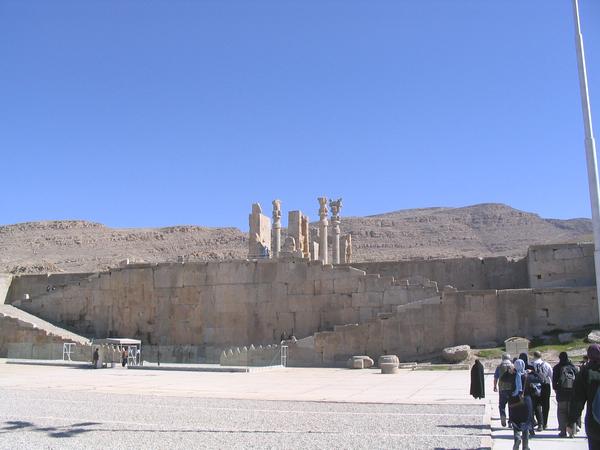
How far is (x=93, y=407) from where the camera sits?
13109 millimetres

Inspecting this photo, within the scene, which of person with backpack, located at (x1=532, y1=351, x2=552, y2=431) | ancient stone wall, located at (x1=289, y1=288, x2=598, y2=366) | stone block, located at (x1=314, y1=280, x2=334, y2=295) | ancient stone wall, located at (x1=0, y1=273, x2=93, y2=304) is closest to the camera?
person with backpack, located at (x1=532, y1=351, x2=552, y2=431)

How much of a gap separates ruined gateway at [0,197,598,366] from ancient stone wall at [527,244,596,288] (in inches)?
1.5

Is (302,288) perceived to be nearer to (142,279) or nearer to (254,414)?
(142,279)

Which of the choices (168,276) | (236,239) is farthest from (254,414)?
(236,239)

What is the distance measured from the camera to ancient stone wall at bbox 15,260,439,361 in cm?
2838

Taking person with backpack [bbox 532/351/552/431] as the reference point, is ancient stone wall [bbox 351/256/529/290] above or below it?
above

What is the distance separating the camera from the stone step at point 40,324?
1191 inches

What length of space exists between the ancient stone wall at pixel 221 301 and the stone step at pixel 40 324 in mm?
995

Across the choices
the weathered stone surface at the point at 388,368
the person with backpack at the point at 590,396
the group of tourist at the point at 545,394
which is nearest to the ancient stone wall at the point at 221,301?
the weathered stone surface at the point at 388,368

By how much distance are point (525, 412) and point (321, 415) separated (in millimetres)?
4445

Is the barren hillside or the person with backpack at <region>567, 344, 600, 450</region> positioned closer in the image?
the person with backpack at <region>567, 344, 600, 450</region>

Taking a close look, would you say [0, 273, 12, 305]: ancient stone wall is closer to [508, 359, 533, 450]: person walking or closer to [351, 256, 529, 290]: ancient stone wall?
[351, 256, 529, 290]: ancient stone wall

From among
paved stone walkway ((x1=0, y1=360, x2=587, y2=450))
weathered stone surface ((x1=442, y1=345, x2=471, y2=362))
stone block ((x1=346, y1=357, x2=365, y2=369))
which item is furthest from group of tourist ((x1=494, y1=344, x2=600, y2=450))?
stone block ((x1=346, y1=357, x2=365, y2=369))

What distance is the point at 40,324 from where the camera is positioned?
31672 mm
